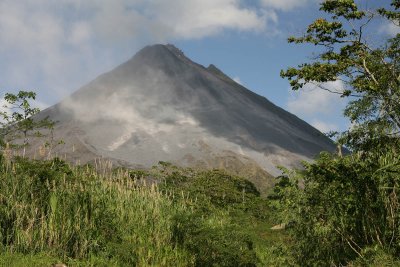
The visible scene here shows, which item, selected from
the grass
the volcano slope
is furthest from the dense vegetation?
the volcano slope

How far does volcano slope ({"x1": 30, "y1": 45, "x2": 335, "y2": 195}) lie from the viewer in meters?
80.8

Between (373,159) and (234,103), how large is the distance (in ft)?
370

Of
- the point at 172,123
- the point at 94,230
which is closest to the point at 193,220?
the point at 94,230

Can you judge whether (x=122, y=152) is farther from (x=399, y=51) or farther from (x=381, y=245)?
(x=381, y=245)

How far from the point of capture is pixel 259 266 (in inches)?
304

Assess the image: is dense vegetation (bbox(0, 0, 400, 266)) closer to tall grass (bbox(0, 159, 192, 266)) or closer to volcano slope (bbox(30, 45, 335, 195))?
tall grass (bbox(0, 159, 192, 266))

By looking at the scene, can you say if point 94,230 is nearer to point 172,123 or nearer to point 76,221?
point 76,221

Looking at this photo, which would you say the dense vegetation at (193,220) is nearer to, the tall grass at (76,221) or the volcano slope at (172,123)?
the tall grass at (76,221)

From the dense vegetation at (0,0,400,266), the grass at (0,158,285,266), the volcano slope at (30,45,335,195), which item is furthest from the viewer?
the volcano slope at (30,45,335,195)

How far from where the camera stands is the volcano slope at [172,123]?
8075cm

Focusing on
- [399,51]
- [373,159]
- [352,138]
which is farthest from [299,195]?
[399,51]

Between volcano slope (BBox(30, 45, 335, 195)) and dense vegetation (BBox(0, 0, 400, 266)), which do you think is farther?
volcano slope (BBox(30, 45, 335, 195))

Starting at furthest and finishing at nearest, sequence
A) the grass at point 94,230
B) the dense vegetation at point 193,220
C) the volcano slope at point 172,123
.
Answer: the volcano slope at point 172,123 → the grass at point 94,230 → the dense vegetation at point 193,220

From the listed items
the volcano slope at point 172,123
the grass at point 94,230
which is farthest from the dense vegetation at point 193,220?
the volcano slope at point 172,123
